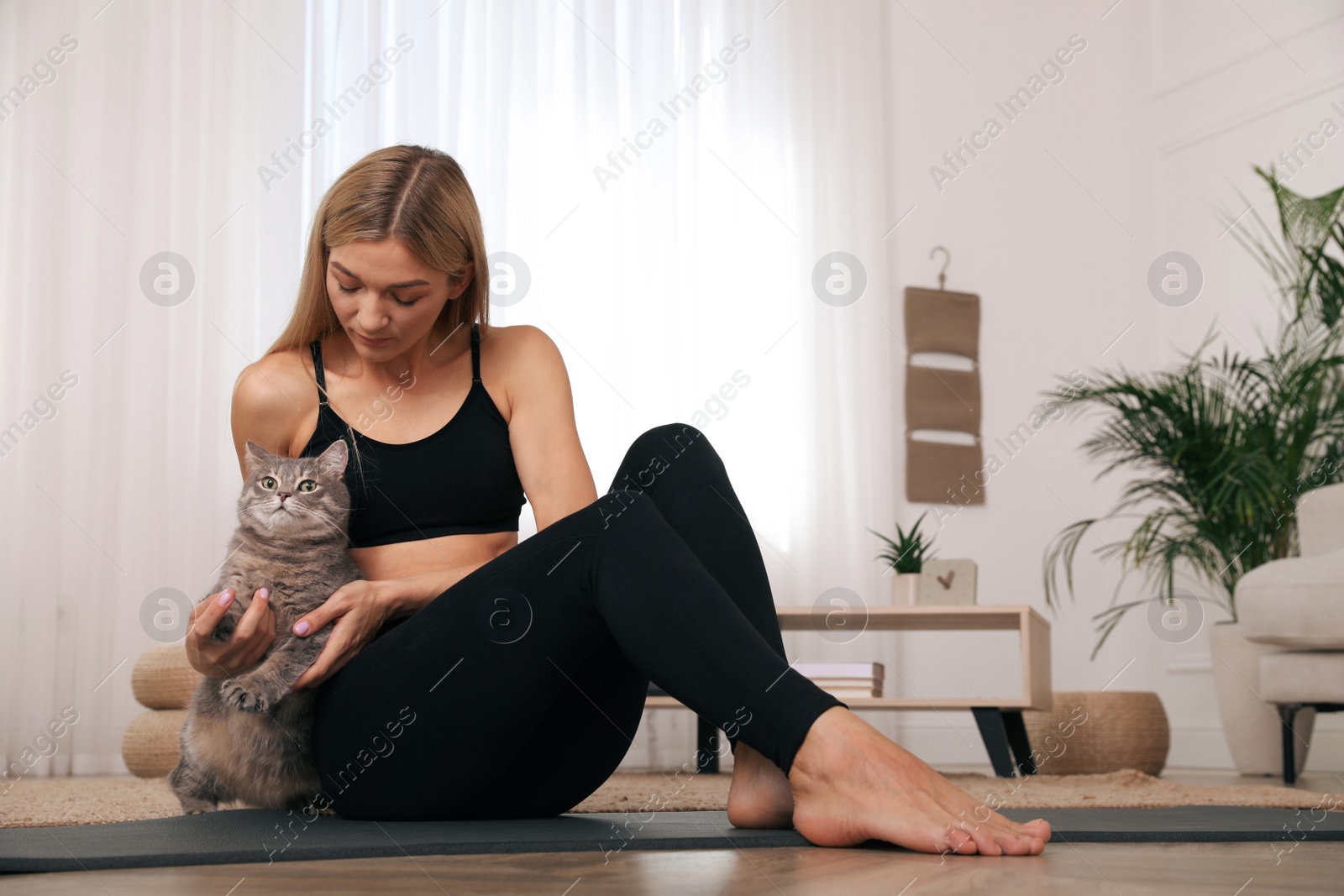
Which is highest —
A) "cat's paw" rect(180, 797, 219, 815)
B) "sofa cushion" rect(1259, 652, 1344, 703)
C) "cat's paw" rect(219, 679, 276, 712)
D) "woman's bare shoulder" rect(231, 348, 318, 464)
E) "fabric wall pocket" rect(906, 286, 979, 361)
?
"fabric wall pocket" rect(906, 286, 979, 361)

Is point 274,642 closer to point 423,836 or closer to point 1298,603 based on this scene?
point 423,836

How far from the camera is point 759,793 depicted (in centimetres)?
110

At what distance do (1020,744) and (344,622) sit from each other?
235 centimetres

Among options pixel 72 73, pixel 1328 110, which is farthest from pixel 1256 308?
pixel 72 73

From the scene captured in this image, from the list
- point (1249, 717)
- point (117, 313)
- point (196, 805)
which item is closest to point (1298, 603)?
point (1249, 717)

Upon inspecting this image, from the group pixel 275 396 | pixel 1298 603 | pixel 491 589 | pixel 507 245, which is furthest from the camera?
pixel 507 245

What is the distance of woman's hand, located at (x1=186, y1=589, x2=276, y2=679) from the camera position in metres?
1.08

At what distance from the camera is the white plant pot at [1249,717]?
2949mm

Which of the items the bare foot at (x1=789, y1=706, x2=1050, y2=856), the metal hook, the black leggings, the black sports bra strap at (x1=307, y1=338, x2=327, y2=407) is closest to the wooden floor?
the bare foot at (x1=789, y1=706, x2=1050, y2=856)

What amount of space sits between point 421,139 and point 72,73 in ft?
3.45

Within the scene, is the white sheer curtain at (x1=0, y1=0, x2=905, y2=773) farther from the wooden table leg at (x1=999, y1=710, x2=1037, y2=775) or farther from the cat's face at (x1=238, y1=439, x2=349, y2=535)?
the cat's face at (x1=238, y1=439, x2=349, y2=535)

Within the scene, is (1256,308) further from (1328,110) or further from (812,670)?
(812,670)

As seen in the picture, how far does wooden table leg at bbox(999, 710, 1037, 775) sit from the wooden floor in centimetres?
205

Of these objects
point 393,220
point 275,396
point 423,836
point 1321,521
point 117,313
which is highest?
point 117,313
